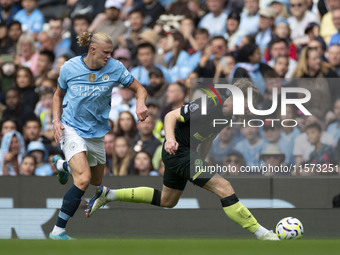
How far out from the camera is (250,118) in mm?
12227

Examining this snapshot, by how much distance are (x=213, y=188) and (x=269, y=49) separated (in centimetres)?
509

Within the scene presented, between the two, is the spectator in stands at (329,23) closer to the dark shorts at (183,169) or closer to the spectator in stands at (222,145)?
the spectator in stands at (222,145)

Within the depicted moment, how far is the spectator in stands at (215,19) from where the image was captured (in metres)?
13.8

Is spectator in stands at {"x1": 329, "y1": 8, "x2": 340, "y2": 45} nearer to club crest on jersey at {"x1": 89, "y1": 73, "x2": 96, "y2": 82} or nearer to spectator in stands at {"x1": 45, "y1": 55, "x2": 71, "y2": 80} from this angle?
spectator in stands at {"x1": 45, "y1": 55, "x2": 71, "y2": 80}

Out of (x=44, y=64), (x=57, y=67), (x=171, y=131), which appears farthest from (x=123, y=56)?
(x=171, y=131)

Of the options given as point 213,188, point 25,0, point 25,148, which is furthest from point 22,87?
point 213,188

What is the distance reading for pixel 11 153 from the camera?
12.7 metres

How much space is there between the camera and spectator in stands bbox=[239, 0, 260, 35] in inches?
533

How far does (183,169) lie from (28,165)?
4427 mm

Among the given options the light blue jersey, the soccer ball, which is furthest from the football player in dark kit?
the light blue jersey

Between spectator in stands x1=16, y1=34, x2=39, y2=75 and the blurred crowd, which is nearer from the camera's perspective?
the blurred crowd

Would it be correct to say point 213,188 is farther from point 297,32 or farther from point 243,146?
point 297,32

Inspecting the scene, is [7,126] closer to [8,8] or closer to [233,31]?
[8,8]

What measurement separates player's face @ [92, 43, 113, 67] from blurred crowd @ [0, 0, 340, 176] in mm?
3518
